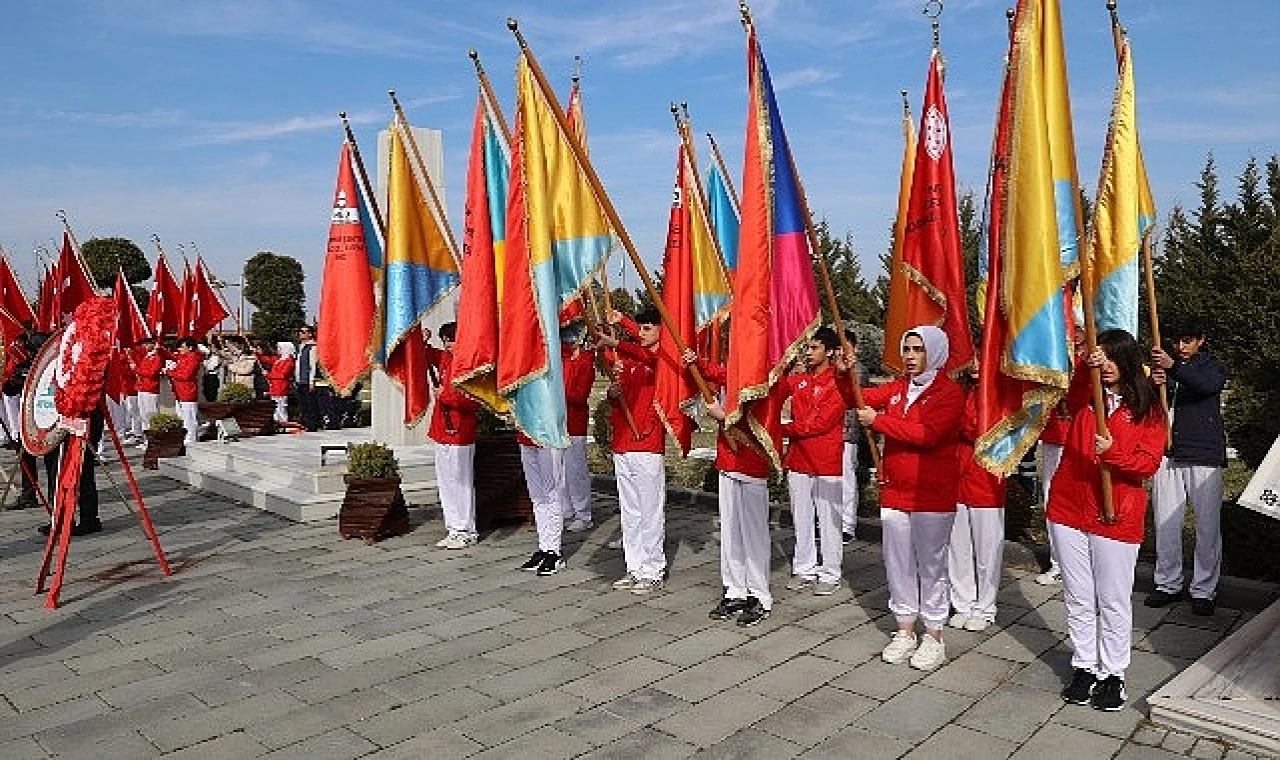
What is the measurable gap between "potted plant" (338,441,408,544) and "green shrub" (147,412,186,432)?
736 centimetres

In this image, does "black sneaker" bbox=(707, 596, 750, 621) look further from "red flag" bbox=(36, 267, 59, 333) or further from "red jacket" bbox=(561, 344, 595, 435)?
"red flag" bbox=(36, 267, 59, 333)

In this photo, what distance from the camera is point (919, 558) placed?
18.5 ft

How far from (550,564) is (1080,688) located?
4.35 metres

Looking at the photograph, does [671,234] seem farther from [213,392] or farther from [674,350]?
[213,392]

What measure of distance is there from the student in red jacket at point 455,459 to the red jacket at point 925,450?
184 inches


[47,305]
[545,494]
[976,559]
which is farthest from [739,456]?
[47,305]

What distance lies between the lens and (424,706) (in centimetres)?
514

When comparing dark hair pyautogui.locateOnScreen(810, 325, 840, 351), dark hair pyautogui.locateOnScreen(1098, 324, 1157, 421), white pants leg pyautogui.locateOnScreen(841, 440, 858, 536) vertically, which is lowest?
white pants leg pyautogui.locateOnScreen(841, 440, 858, 536)

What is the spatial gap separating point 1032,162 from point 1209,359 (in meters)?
2.54

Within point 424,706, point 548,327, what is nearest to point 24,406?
point 548,327

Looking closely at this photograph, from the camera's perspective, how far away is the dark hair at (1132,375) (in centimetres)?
473

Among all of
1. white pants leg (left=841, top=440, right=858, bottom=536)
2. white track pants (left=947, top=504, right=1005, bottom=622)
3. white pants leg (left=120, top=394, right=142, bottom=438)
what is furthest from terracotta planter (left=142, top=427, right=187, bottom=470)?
white track pants (left=947, top=504, right=1005, bottom=622)

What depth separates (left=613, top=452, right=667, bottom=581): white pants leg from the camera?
7.43 metres

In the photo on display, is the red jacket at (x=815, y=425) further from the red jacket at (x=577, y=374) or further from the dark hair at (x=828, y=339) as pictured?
the red jacket at (x=577, y=374)
